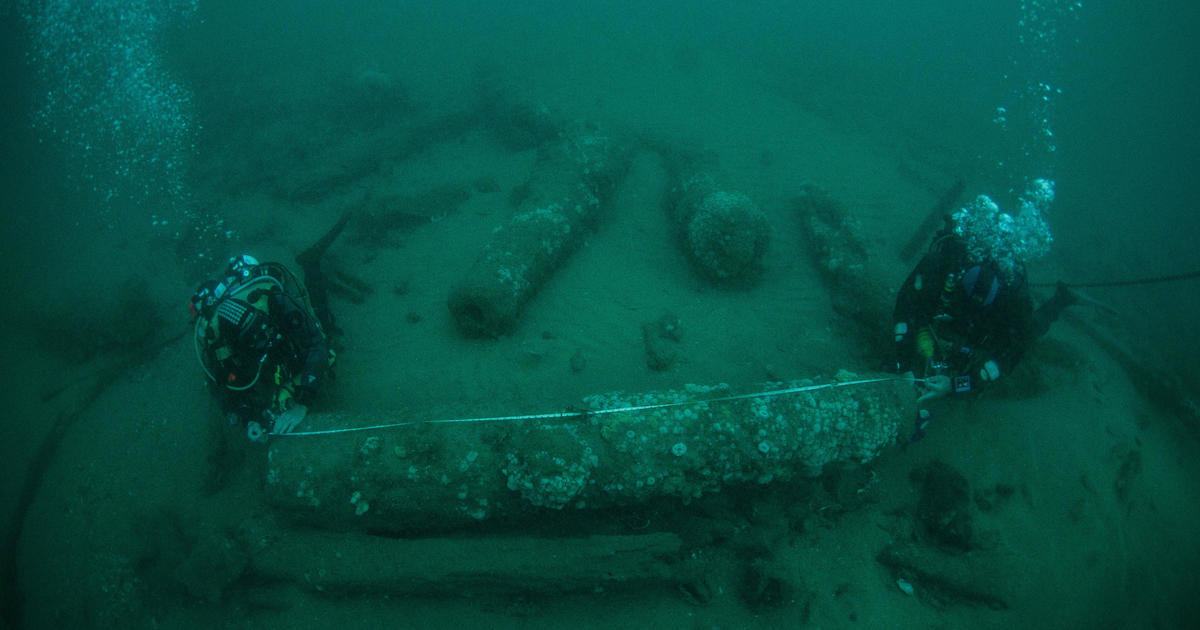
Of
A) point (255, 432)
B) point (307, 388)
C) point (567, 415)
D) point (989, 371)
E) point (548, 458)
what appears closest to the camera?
point (548, 458)

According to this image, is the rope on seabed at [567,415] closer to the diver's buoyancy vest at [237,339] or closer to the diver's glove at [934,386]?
the diver's buoyancy vest at [237,339]

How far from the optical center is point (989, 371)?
457 centimetres

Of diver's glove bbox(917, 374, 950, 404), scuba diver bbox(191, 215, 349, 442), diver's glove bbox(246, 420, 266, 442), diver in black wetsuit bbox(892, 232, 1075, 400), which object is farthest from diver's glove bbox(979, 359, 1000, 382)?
diver's glove bbox(246, 420, 266, 442)

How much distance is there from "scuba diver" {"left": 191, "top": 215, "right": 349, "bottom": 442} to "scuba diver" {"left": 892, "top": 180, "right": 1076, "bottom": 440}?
5950mm

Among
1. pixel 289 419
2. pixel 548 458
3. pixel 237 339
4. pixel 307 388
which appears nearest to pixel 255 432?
pixel 289 419

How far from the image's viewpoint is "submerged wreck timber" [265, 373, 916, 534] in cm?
336

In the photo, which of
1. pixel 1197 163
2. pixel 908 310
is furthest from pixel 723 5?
pixel 908 310

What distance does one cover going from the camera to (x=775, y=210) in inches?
347

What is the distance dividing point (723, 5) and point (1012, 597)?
30.8 metres

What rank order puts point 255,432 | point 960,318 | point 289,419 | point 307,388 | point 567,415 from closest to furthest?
point 567,415 → point 289,419 → point 255,432 → point 307,388 → point 960,318

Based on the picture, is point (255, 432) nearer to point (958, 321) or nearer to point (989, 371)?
point (989, 371)

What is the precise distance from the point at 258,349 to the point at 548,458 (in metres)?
2.99

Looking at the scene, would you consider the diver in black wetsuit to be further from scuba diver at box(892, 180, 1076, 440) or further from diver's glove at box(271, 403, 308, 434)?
diver's glove at box(271, 403, 308, 434)

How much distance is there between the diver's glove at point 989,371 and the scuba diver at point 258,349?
21.7ft
